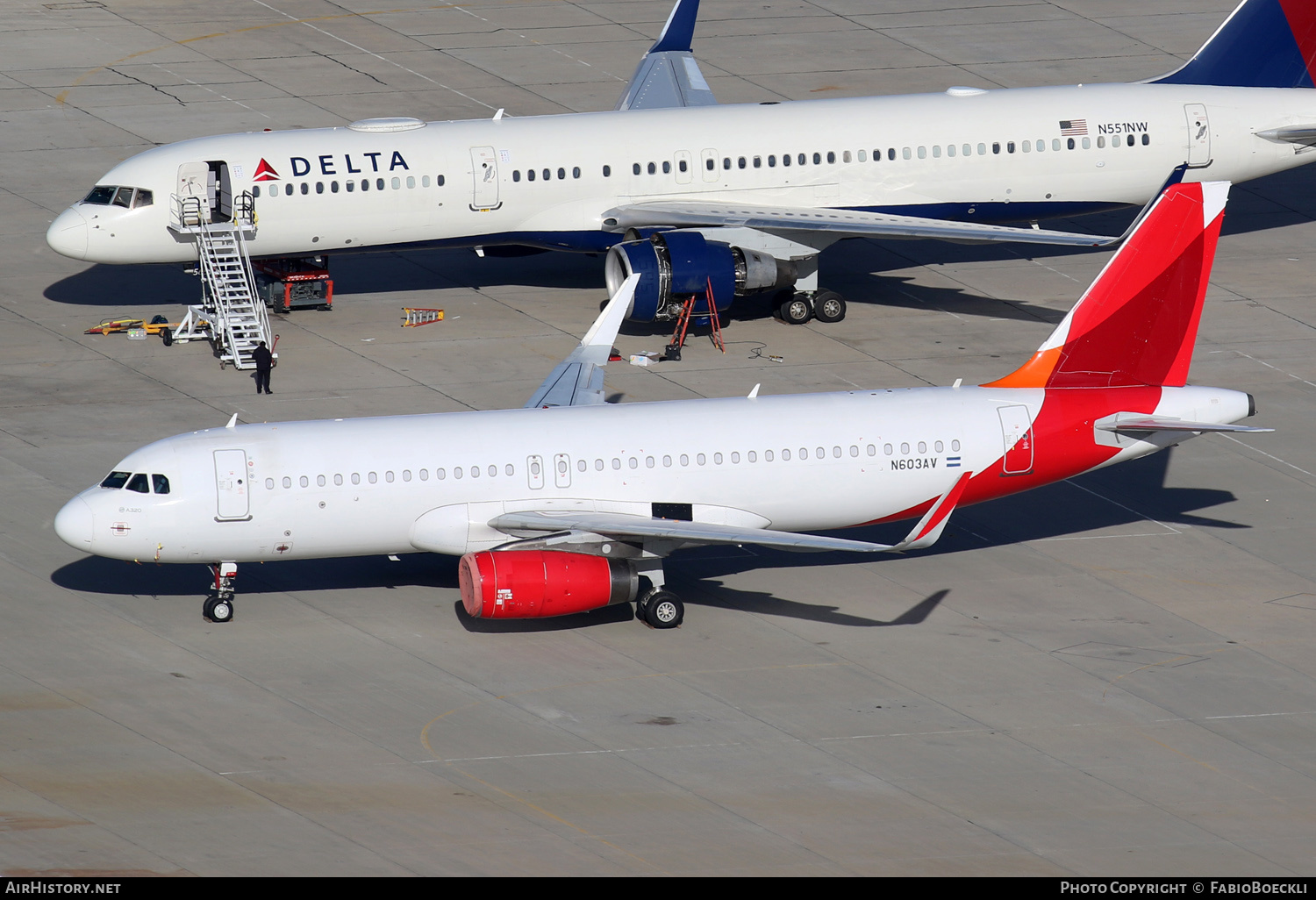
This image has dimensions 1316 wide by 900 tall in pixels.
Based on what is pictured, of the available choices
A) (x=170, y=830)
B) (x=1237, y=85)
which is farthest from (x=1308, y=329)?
(x=170, y=830)

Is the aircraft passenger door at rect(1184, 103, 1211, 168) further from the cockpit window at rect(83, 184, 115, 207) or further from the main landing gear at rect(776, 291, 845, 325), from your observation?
the cockpit window at rect(83, 184, 115, 207)

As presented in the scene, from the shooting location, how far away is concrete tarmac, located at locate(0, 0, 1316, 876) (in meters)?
27.8

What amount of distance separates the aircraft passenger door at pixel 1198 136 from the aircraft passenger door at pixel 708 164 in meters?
12.9

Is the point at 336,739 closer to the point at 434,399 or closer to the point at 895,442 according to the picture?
the point at 895,442

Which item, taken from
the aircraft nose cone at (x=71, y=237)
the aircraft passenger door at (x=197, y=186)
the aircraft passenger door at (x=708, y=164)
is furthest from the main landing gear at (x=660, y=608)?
the aircraft nose cone at (x=71, y=237)

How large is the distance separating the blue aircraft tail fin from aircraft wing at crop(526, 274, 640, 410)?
20542mm

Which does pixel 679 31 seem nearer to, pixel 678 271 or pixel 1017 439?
pixel 678 271

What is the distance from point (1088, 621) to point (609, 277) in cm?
1735

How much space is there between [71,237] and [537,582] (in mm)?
21170

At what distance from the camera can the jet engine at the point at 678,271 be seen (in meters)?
47.3

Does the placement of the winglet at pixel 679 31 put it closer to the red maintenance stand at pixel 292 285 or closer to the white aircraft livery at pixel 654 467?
the red maintenance stand at pixel 292 285

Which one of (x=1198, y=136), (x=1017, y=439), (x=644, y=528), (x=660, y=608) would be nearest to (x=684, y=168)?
(x=1198, y=136)

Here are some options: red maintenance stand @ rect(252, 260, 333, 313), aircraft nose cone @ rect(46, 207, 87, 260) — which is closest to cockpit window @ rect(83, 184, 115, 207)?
aircraft nose cone @ rect(46, 207, 87, 260)

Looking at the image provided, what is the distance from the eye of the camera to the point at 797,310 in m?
49.4
